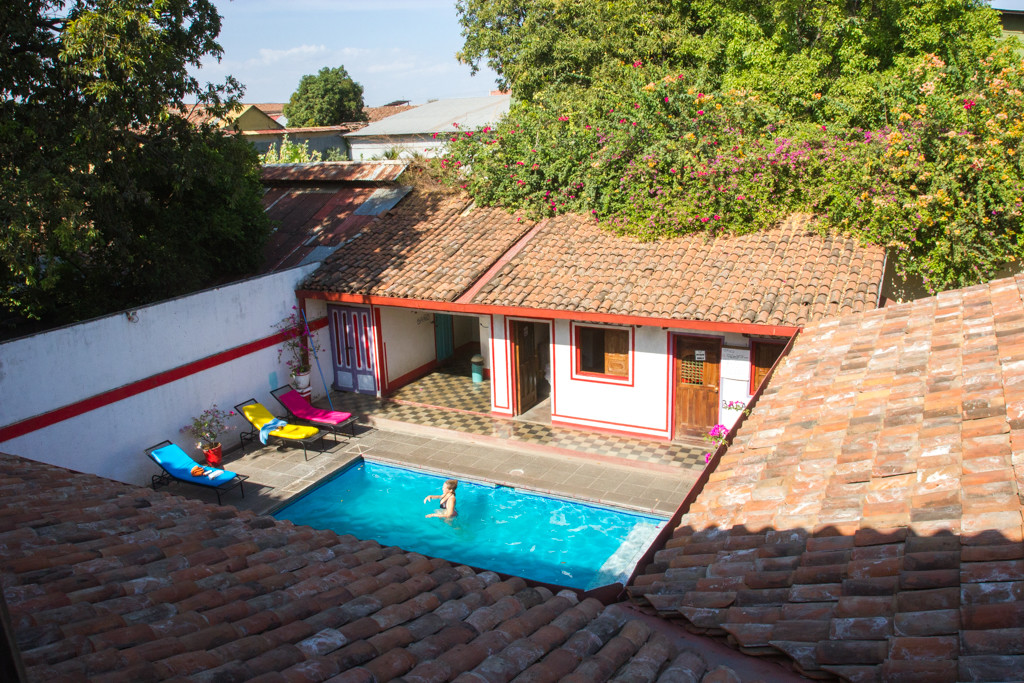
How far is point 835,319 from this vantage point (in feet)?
35.1

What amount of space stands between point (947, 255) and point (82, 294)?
15.3 m

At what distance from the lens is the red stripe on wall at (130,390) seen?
10.9 m

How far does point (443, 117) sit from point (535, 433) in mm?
21664

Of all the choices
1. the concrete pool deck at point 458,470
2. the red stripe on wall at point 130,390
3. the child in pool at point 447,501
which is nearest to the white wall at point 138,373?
the red stripe on wall at point 130,390

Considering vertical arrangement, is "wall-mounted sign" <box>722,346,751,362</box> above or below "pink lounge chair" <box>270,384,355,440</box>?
above

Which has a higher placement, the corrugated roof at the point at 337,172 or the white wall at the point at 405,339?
the corrugated roof at the point at 337,172

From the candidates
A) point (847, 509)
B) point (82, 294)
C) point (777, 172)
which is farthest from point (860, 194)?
point (82, 294)

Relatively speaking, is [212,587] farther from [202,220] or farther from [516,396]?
[202,220]

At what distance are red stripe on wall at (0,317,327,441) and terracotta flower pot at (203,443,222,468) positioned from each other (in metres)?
1.36

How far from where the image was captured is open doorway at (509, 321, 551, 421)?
49.7ft

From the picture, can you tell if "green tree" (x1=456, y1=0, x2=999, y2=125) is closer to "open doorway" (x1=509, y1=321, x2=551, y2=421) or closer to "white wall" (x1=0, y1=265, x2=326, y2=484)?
"open doorway" (x1=509, y1=321, x2=551, y2=421)

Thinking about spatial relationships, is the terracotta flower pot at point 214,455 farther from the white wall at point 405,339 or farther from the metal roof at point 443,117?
the metal roof at point 443,117

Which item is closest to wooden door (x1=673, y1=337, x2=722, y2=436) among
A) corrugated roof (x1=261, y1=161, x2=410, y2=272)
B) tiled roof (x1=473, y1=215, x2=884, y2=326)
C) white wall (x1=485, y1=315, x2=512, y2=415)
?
tiled roof (x1=473, y1=215, x2=884, y2=326)

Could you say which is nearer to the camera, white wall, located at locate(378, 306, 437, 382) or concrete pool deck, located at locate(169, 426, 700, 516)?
concrete pool deck, located at locate(169, 426, 700, 516)
